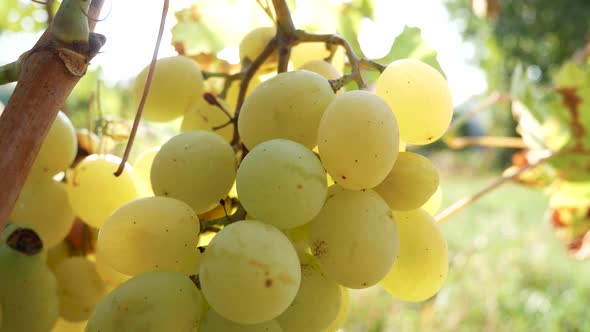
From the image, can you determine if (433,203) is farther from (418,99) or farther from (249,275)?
(249,275)

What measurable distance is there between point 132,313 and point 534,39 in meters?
9.66

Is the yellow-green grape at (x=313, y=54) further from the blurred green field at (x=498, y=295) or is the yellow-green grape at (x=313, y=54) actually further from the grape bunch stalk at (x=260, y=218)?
the blurred green field at (x=498, y=295)

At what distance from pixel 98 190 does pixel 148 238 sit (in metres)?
0.12

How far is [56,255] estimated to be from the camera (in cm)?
48

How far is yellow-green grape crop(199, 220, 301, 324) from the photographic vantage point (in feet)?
0.99

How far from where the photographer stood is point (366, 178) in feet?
1.16

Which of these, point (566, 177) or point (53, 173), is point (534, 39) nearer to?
point (566, 177)

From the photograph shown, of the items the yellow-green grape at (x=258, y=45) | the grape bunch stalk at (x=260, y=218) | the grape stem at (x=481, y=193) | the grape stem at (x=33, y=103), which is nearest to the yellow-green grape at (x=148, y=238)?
the grape bunch stalk at (x=260, y=218)


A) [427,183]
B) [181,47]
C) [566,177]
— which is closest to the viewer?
[427,183]

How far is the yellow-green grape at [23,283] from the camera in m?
0.37

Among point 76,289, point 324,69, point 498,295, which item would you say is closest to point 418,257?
point 324,69

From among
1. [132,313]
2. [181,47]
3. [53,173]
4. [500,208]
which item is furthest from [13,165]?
[500,208]

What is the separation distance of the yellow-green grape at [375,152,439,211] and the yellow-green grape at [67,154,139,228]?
0.23 metres

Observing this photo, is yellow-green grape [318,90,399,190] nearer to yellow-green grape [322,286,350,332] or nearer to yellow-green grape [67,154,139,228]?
yellow-green grape [322,286,350,332]
